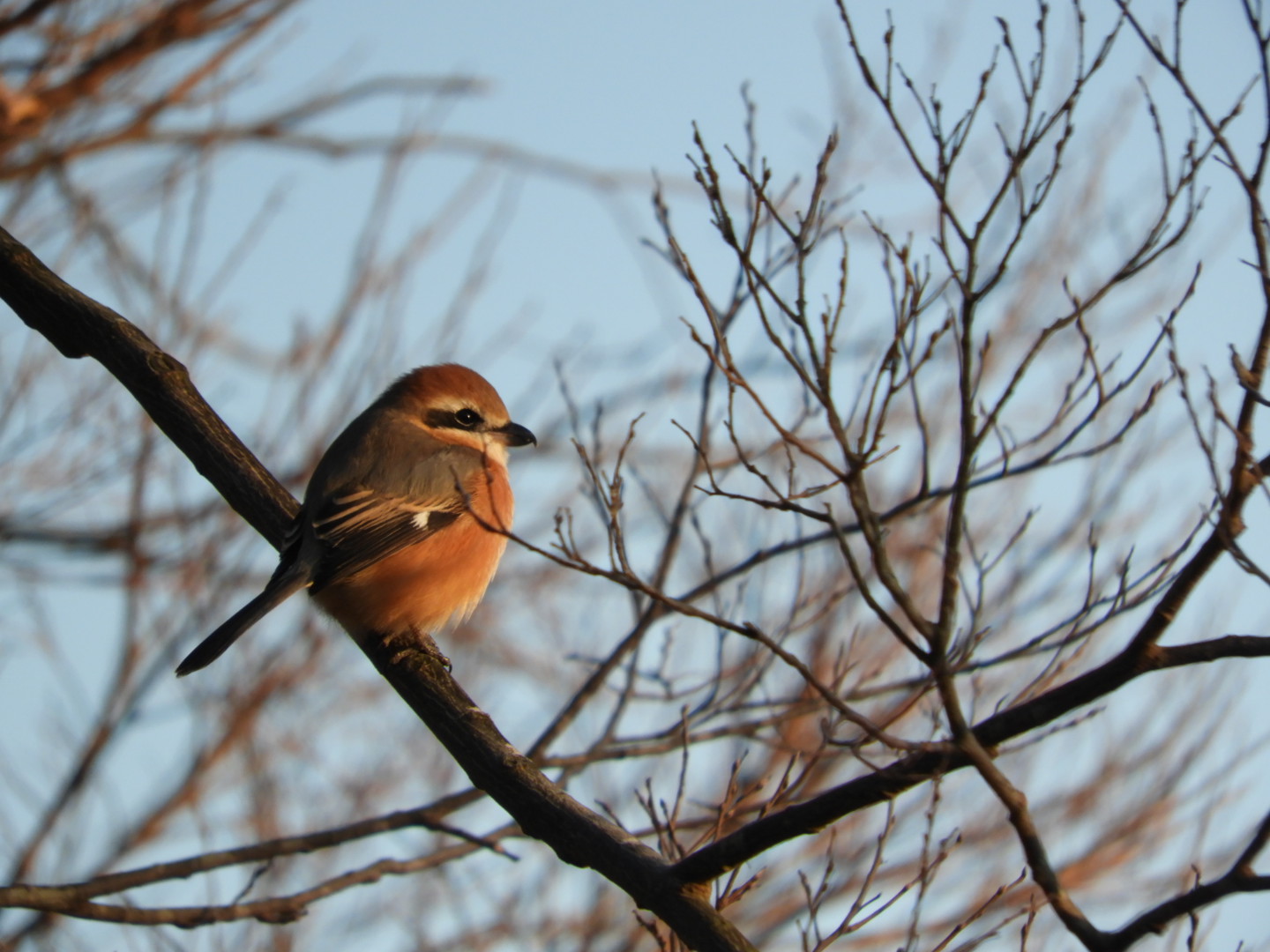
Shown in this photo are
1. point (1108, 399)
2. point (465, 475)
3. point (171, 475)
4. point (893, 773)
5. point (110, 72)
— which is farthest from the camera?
point (171, 475)

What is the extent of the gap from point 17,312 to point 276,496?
1.04 metres

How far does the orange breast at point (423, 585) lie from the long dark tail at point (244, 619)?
0.22 metres

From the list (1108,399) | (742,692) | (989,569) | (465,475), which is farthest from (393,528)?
(1108,399)

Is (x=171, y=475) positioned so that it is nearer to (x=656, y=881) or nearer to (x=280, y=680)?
(x=280, y=680)

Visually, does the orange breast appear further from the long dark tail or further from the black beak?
the black beak

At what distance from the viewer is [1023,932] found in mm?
2768

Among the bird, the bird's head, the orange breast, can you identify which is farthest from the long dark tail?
the bird's head

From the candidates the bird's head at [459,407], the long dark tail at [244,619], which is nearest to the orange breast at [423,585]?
the long dark tail at [244,619]

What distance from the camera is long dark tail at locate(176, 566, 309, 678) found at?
13.9 feet

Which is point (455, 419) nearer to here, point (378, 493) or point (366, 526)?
point (378, 493)

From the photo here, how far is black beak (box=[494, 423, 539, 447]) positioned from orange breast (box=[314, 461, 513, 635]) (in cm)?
70

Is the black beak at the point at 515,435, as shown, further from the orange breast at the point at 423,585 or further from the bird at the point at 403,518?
the orange breast at the point at 423,585

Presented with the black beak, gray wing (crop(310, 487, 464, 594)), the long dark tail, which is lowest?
the long dark tail

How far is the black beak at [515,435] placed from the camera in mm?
5871
